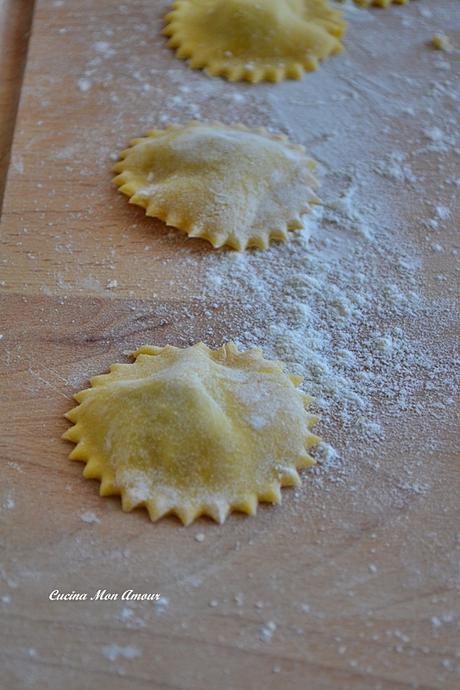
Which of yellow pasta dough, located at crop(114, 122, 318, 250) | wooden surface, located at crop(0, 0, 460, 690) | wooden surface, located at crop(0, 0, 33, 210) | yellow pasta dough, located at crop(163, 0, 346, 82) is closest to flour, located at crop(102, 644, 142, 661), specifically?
wooden surface, located at crop(0, 0, 460, 690)

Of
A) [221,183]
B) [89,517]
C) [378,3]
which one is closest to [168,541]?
[89,517]

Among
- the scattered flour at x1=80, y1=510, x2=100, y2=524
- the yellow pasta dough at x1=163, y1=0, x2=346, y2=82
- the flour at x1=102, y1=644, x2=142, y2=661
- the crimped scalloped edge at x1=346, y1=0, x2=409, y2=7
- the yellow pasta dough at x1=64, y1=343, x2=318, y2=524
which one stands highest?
the crimped scalloped edge at x1=346, y1=0, x2=409, y2=7

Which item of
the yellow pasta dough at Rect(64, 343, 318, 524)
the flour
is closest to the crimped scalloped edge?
the yellow pasta dough at Rect(64, 343, 318, 524)

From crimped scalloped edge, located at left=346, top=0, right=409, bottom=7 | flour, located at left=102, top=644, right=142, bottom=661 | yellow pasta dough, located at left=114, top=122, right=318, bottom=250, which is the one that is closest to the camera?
flour, located at left=102, top=644, right=142, bottom=661

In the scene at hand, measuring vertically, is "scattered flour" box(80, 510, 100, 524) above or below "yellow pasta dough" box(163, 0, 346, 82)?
→ below

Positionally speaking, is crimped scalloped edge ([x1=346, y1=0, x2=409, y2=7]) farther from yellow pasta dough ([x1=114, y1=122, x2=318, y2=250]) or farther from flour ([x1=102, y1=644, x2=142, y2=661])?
flour ([x1=102, y1=644, x2=142, y2=661])

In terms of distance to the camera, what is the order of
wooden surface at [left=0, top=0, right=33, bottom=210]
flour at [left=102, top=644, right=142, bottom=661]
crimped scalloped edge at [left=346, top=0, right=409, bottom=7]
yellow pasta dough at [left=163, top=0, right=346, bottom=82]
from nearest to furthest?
flour at [left=102, top=644, right=142, bottom=661] → wooden surface at [left=0, top=0, right=33, bottom=210] → yellow pasta dough at [left=163, top=0, right=346, bottom=82] → crimped scalloped edge at [left=346, top=0, right=409, bottom=7]

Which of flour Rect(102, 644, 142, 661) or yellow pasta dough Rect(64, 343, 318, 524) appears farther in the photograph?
yellow pasta dough Rect(64, 343, 318, 524)

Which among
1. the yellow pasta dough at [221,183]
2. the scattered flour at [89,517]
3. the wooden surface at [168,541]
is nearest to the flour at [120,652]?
the wooden surface at [168,541]
